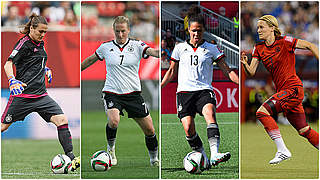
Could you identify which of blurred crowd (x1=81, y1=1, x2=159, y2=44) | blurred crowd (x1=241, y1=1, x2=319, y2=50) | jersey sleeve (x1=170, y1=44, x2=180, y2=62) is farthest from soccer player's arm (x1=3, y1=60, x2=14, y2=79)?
blurred crowd (x1=241, y1=1, x2=319, y2=50)

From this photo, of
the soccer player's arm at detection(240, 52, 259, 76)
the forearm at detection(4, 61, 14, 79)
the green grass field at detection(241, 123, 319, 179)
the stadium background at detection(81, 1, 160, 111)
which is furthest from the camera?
the stadium background at detection(81, 1, 160, 111)

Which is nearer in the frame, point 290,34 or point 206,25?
point 206,25

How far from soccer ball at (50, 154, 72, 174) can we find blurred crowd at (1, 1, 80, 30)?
27.8ft

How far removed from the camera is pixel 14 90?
6684mm

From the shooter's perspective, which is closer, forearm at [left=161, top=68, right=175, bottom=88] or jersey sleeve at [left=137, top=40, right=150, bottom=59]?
forearm at [left=161, top=68, right=175, bottom=88]

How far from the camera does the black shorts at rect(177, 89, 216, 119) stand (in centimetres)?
681

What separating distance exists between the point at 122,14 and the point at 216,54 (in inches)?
461

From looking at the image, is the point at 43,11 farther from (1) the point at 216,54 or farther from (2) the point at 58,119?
(1) the point at 216,54

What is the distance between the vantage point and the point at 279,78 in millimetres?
6855

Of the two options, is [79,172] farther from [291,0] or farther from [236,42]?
[291,0]

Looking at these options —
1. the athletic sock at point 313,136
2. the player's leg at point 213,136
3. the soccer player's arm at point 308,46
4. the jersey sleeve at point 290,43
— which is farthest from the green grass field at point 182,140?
the soccer player's arm at point 308,46

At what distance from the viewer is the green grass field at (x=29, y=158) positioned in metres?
7.47

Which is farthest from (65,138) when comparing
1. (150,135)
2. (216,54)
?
(216,54)

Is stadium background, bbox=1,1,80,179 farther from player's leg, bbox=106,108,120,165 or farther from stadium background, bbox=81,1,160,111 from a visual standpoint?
player's leg, bbox=106,108,120,165
